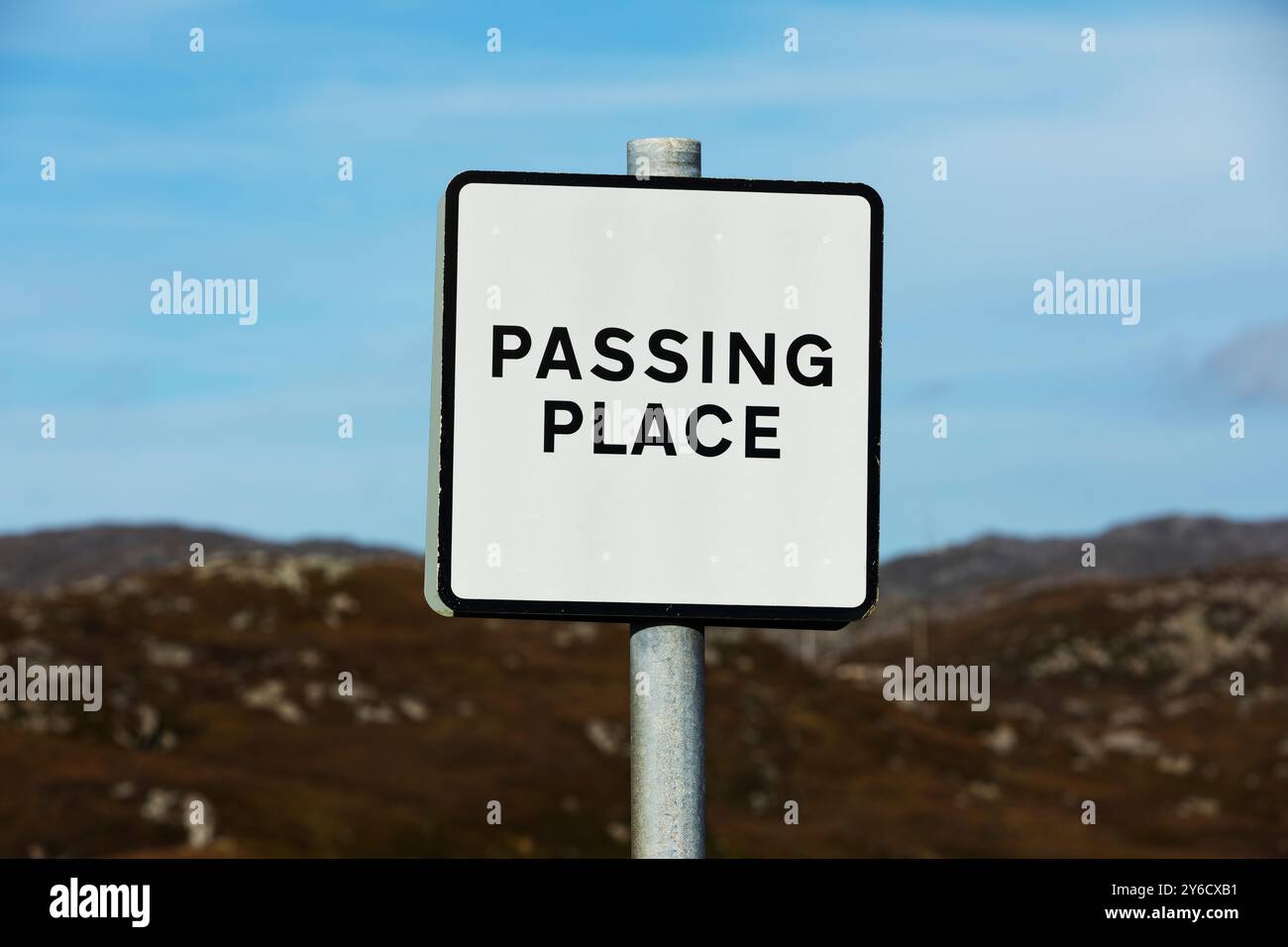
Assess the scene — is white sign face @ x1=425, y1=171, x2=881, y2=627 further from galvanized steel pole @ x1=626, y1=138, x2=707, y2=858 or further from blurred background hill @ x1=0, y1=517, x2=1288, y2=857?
blurred background hill @ x1=0, y1=517, x2=1288, y2=857

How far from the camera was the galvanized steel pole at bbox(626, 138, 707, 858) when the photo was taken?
15.0ft

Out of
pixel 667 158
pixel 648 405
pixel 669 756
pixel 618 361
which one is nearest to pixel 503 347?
pixel 618 361

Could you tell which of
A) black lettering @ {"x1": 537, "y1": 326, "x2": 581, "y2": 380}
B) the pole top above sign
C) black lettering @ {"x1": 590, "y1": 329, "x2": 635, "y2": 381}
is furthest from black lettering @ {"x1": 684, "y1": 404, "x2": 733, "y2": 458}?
the pole top above sign

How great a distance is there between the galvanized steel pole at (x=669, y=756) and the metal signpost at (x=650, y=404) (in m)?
0.12

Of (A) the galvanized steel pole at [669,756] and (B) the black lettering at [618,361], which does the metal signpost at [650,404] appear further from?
(A) the galvanized steel pole at [669,756]

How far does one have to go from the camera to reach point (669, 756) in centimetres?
459

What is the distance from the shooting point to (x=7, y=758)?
278 ft

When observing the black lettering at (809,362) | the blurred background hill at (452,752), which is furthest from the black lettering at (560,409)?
the blurred background hill at (452,752)

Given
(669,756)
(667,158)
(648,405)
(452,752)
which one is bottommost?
(452,752)

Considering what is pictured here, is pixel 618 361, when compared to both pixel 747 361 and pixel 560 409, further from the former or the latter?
pixel 747 361

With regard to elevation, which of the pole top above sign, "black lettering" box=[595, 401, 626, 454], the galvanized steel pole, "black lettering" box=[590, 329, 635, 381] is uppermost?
the pole top above sign

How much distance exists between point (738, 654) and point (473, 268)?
136 meters

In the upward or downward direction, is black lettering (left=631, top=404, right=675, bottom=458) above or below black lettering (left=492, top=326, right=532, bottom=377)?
below
